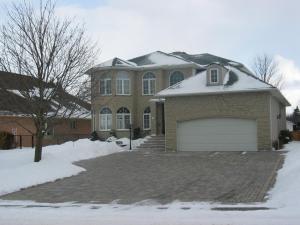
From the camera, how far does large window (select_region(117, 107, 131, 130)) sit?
37188mm

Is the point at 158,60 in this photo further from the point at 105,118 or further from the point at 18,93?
the point at 18,93

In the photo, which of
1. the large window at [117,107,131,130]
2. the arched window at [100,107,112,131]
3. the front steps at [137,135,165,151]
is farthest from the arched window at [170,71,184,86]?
the front steps at [137,135,165,151]

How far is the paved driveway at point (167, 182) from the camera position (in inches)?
524

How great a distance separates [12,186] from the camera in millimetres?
15562

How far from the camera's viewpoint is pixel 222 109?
2788 cm

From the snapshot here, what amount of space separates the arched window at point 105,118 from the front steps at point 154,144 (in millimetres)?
5866

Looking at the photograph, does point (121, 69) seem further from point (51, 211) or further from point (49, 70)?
point (51, 211)

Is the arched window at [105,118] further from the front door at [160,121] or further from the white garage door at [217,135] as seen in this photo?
the white garage door at [217,135]

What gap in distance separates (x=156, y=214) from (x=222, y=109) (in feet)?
58.6

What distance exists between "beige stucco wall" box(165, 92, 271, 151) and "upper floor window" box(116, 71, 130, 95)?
844 cm

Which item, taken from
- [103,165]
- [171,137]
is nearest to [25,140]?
[171,137]

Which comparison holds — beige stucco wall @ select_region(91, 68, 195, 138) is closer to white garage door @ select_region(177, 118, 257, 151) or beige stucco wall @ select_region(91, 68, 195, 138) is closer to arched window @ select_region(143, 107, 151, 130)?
arched window @ select_region(143, 107, 151, 130)

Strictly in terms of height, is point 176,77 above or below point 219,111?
above

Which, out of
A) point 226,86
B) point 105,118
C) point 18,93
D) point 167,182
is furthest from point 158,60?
point 167,182
